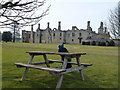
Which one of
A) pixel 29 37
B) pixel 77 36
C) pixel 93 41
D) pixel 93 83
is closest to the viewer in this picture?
pixel 93 83

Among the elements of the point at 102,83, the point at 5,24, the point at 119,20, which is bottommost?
the point at 102,83

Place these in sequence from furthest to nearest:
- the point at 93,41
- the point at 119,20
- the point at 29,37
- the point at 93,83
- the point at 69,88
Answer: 1. the point at 29,37
2. the point at 93,41
3. the point at 119,20
4. the point at 93,83
5. the point at 69,88

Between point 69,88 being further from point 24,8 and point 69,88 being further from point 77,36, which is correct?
point 77,36

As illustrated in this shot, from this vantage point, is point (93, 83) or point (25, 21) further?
point (25, 21)

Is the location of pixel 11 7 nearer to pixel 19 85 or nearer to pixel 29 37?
pixel 19 85

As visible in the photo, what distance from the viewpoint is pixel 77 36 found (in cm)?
5641

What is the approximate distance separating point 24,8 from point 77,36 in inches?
1979

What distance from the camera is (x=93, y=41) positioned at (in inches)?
1919

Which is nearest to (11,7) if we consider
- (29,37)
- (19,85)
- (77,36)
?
(19,85)

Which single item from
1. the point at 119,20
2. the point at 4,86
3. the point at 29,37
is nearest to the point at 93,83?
the point at 4,86

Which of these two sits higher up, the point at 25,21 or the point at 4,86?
the point at 25,21

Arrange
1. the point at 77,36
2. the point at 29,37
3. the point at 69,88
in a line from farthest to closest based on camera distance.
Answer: the point at 29,37, the point at 77,36, the point at 69,88

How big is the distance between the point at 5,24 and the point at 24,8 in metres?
1.01

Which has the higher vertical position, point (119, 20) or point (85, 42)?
point (119, 20)
